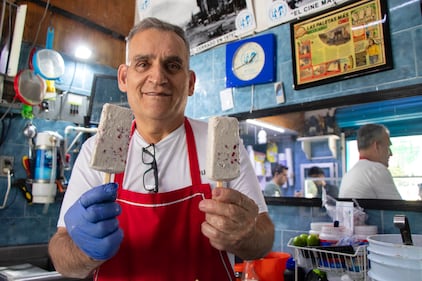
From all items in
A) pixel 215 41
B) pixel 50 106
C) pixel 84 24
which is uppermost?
pixel 84 24

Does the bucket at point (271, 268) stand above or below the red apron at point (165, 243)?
below

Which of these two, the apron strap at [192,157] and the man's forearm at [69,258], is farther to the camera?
the apron strap at [192,157]

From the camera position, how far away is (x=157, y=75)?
135 cm

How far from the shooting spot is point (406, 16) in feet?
6.46

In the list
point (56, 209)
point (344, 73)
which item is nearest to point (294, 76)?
point (344, 73)

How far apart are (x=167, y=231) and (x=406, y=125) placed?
150 centimetres

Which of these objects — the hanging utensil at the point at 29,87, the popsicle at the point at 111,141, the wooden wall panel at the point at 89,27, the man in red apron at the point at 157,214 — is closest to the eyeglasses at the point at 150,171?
the man in red apron at the point at 157,214

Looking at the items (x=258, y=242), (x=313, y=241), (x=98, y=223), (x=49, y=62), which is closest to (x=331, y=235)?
(x=313, y=241)

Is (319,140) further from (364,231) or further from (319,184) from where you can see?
(364,231)

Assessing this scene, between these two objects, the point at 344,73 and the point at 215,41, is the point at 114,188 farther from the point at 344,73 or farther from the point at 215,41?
the point at 215,41

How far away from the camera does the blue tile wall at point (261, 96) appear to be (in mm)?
1939

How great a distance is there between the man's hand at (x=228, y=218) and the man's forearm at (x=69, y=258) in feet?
1.48

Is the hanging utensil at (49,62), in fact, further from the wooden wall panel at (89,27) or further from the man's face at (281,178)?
the man's face at (281,178)

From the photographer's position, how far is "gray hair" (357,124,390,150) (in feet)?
6.46
